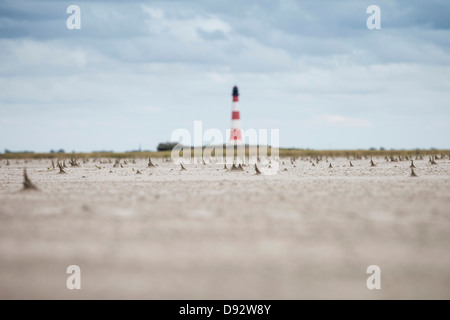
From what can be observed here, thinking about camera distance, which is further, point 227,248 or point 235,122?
point 235,122

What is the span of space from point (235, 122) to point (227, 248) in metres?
50.8

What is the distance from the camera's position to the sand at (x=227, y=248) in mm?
3869

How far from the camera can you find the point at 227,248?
4.94 metres

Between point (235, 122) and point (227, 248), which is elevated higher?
point (235, 122)

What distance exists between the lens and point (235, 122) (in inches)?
2181

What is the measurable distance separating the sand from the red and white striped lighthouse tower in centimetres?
4654

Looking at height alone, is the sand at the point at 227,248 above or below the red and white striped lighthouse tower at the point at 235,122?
below

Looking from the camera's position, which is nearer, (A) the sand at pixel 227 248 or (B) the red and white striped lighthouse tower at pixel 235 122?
(A) the sand at pixel 227 248

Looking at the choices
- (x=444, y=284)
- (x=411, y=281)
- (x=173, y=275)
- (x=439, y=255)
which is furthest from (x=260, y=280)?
(x=439, y=255)

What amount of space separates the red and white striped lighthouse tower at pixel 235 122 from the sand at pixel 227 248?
4654 cm
